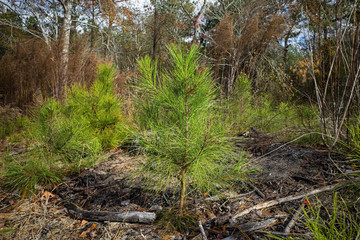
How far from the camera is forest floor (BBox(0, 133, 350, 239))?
1.25 meters

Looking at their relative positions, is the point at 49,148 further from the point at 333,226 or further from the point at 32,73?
the point at 32,73

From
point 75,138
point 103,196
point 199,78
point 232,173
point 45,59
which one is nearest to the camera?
point 199,78

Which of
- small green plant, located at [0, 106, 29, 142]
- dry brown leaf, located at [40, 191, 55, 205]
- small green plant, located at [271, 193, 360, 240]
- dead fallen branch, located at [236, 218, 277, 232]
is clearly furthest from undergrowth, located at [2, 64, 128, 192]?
small green plant, located at [0, 106, 29, 142]


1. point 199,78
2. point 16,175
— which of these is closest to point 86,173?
point 16,175

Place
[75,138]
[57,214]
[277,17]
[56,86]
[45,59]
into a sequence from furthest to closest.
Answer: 1. [277,17]
2. [45,59]
3. [56,86]
4. [75,138]
5. [57,214]

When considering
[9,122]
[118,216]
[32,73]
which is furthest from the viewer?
[32,73]

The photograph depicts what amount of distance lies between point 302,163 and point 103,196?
78.1 inches

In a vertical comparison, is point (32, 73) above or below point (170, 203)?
above

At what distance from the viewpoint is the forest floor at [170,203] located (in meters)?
1.25

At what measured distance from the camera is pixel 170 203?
5.23 feet

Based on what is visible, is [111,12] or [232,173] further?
[111,12]

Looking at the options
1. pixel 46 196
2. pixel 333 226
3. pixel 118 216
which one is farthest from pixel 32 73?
pixel 333 226

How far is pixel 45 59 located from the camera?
15.2 ft

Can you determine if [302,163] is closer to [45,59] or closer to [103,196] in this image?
[103,196]
